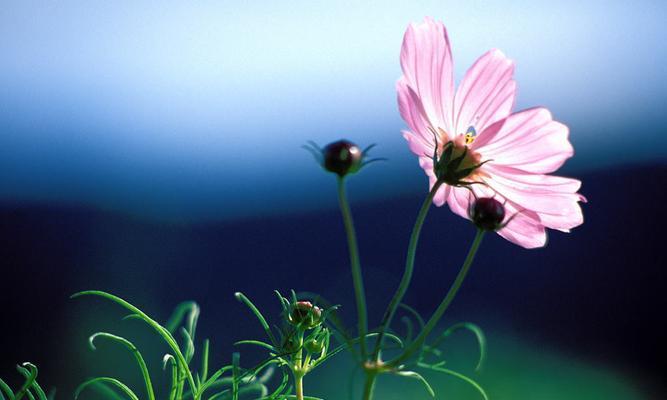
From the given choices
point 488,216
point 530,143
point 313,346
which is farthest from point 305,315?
point 530,143

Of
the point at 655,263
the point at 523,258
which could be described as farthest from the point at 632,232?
the point at 523,258

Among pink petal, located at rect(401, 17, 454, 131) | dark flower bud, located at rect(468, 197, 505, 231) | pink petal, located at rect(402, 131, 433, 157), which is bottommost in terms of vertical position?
dark flower bud, located at rect(468, 197, 505, 231)

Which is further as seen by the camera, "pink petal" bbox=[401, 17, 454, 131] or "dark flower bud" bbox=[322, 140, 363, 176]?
"pink petal" bbox=[401, 17, 454, 131]

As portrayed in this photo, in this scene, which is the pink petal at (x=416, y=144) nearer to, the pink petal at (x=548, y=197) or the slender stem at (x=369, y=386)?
the pink petal at (x=548, y=197)

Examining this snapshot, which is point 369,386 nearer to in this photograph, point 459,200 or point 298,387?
point 298,387

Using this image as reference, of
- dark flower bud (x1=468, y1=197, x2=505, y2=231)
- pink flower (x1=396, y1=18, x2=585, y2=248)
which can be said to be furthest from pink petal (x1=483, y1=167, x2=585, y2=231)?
dark flower bud (x1=468, y1=197, x2=505, y2=231)

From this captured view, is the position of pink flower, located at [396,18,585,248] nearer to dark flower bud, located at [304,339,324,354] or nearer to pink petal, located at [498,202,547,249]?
pink petal, located at [498,202,547,249]
